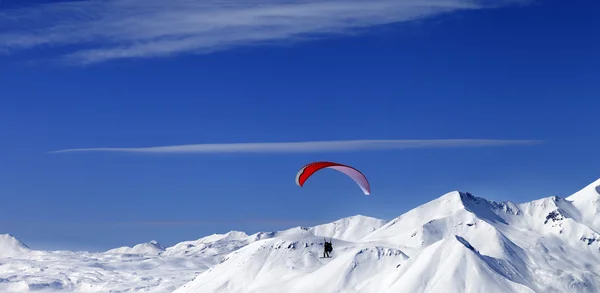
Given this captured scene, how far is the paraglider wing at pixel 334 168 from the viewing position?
522 feet

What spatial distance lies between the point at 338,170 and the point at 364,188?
6.34 m

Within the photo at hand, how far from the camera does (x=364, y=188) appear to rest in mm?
157500

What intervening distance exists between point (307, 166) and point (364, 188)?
11.7 m

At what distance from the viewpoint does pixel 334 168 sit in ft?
527

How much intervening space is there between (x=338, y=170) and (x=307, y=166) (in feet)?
18.5

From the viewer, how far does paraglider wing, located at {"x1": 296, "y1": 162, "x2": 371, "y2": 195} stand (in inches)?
6262

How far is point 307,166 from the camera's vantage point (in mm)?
164500

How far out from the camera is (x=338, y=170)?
531ft
